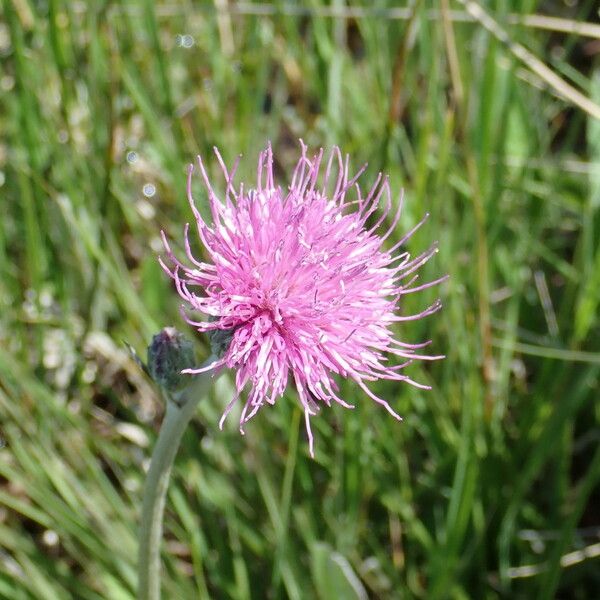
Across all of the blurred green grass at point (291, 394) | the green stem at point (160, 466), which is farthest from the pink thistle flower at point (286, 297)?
the blurred green grass at point (291, 394)

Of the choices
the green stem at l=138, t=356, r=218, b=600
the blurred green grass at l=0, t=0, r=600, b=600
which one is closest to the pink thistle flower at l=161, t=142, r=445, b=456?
the green stem at l=138, t=356, r=218, b=600

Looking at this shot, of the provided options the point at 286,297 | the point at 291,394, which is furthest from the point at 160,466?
the point at 291,394

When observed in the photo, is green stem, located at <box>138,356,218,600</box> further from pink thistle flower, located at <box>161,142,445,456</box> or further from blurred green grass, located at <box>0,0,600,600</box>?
blurred green grass, located at <box>0,0,600,600</box>

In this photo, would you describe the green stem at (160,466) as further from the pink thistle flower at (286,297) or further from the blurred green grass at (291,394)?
the blurred green grass at (291,394)

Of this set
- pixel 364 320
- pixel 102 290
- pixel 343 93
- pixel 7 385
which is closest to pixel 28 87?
pixel 102 290

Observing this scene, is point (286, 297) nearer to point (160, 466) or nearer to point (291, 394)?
point (160, 466)

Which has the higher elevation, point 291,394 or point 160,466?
point 160,466
